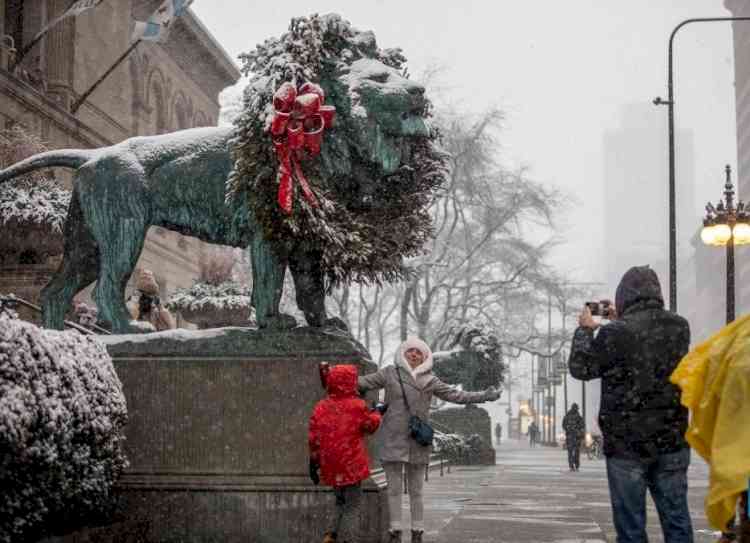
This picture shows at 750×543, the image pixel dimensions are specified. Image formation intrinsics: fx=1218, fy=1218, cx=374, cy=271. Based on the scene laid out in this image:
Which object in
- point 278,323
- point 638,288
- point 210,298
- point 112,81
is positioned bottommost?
point 278,323

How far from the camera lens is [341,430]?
861 cm

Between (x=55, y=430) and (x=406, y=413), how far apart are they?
3.09 meters

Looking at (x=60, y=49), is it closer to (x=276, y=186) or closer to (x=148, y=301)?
(x=148, y=301)

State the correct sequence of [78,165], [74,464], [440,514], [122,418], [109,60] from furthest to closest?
[109,60] → [440,514] → [78,165] → [122,418] → [74,464]

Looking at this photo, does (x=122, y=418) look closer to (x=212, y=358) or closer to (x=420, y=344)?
(x=212, y=358)

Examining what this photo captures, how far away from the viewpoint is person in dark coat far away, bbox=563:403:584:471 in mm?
28766

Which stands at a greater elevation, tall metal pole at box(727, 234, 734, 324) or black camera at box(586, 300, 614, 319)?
tall metal pole at box(727, 234, 734, 324)

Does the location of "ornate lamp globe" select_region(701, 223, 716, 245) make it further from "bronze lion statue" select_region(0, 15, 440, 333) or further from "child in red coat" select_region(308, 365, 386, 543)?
"child in red coat" select_region(308, 365, 386, 543)

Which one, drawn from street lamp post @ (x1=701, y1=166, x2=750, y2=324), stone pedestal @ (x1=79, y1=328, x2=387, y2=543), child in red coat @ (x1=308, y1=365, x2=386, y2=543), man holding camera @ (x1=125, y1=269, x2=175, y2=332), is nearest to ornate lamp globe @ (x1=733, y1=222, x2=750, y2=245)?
street lamp post @ (x1=701, y1=166, x2=750, y2=324)

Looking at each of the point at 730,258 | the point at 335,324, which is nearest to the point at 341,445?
the point at 335,324

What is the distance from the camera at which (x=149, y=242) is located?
3856 cm

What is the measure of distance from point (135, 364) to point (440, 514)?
426 centimetres

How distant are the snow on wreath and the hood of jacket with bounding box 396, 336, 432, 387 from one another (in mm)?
735

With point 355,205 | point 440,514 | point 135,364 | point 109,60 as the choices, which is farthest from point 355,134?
point 109,60
